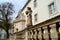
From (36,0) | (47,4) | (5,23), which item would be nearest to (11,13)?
(5,23)

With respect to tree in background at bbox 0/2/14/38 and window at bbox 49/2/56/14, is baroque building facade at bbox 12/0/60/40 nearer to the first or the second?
window at bbox 49/2/56/14

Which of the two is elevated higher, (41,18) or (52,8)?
(52,8)

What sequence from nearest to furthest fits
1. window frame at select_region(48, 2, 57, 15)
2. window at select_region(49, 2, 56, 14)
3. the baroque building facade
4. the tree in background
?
the baroque building facade, window frame at select_region(48, 2, 57, 15), window at select_region(49, 2, 56, 14), the tree in background

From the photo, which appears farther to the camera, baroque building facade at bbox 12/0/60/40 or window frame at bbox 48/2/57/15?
window frame at bbox 48/2/57/15

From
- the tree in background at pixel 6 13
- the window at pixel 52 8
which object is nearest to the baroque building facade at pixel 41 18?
the window at pixel 52 8

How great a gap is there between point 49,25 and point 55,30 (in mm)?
607

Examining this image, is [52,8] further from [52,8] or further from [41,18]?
[41,18]

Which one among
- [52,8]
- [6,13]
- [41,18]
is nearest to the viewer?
[52,8]

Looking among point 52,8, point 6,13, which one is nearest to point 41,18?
point 52,8

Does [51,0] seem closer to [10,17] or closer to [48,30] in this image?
[48,30]

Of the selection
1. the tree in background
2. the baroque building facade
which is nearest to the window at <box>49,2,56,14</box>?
the baroque building facade

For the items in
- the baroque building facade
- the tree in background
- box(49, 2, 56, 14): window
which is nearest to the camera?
the baroque building facade

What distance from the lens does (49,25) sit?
5.34 m

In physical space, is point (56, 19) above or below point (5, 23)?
below
